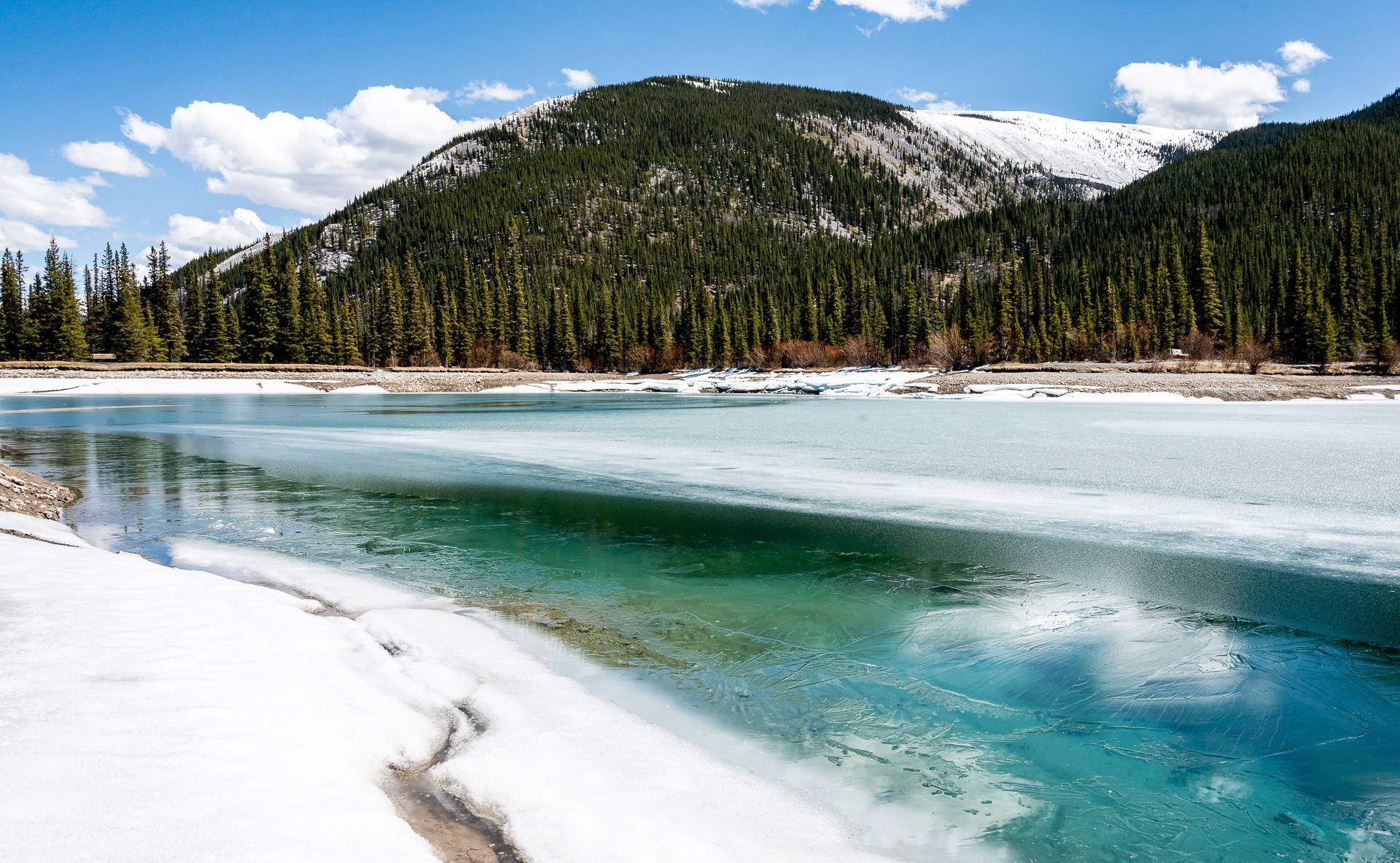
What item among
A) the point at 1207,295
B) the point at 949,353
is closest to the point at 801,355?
the point at 949,353

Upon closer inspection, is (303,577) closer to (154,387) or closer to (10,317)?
(154,387)

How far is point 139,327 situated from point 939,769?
89579 mm

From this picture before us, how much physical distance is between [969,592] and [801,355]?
272ft

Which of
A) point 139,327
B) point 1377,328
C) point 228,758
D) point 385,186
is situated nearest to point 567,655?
point 228,758

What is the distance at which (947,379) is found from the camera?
54656 millimetres

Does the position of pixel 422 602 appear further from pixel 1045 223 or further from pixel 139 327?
pixel 1045 223

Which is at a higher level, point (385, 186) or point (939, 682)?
point (385, 186)

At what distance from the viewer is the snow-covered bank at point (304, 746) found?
2.87 metres

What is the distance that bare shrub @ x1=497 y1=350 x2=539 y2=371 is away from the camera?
93.8 metres

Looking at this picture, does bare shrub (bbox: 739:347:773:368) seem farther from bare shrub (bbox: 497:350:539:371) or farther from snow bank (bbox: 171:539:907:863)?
snow bank (bbox: 171:539:907:863)

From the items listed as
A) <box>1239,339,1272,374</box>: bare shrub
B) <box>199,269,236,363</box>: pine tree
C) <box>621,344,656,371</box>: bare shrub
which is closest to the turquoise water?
<box>1239,339,1272,374</box>: bare shrub

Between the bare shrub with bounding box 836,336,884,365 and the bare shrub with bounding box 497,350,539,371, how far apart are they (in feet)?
121

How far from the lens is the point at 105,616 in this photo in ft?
16.6

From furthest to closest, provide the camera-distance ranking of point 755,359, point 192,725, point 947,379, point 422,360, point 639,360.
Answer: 1. point 639,360
2. point 755,359
3. point 422,360
4. point 947,379
5. point 192,725
